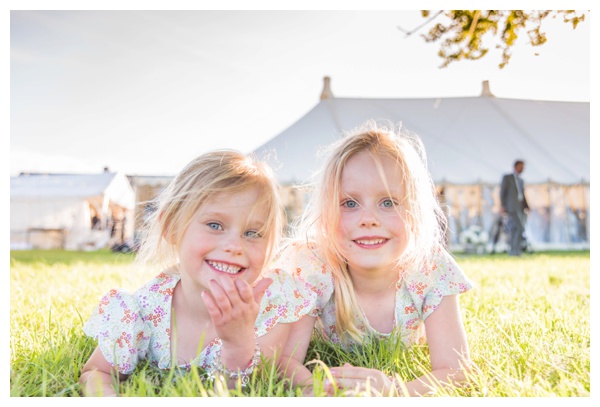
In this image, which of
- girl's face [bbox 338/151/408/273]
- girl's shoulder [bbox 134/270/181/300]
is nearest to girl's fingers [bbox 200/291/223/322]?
girl's shoulder [bbox 134/270/181/300]

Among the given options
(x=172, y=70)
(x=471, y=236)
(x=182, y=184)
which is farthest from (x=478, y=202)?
(x=182, y=184)

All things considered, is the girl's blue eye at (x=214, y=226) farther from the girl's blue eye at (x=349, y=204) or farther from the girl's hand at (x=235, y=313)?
the girl's blue eye at (x=349, y=204)

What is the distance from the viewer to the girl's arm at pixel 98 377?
1.12m

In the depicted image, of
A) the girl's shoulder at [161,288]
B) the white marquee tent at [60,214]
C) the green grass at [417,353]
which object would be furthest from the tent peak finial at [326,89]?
the girl's shoulder at [161,288]

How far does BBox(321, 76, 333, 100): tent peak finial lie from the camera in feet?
31.4

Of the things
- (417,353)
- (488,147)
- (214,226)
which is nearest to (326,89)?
(488,147)

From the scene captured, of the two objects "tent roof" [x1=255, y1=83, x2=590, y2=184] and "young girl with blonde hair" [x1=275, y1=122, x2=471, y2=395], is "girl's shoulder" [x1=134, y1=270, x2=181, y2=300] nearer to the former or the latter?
"young girl with blonde hair" [x1=275, y1=122, x2=471, y2=395]

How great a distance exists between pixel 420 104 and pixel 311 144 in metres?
2.34

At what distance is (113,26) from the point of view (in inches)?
72.6

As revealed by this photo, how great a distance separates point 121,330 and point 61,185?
12104 millimetres

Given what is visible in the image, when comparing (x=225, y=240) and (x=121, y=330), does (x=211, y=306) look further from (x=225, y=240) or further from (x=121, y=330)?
(x=121, y=330)

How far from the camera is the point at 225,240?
4.20 feet

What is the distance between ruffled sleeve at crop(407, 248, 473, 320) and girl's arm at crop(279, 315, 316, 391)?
29cm

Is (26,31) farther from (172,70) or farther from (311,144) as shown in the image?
(311,144)
